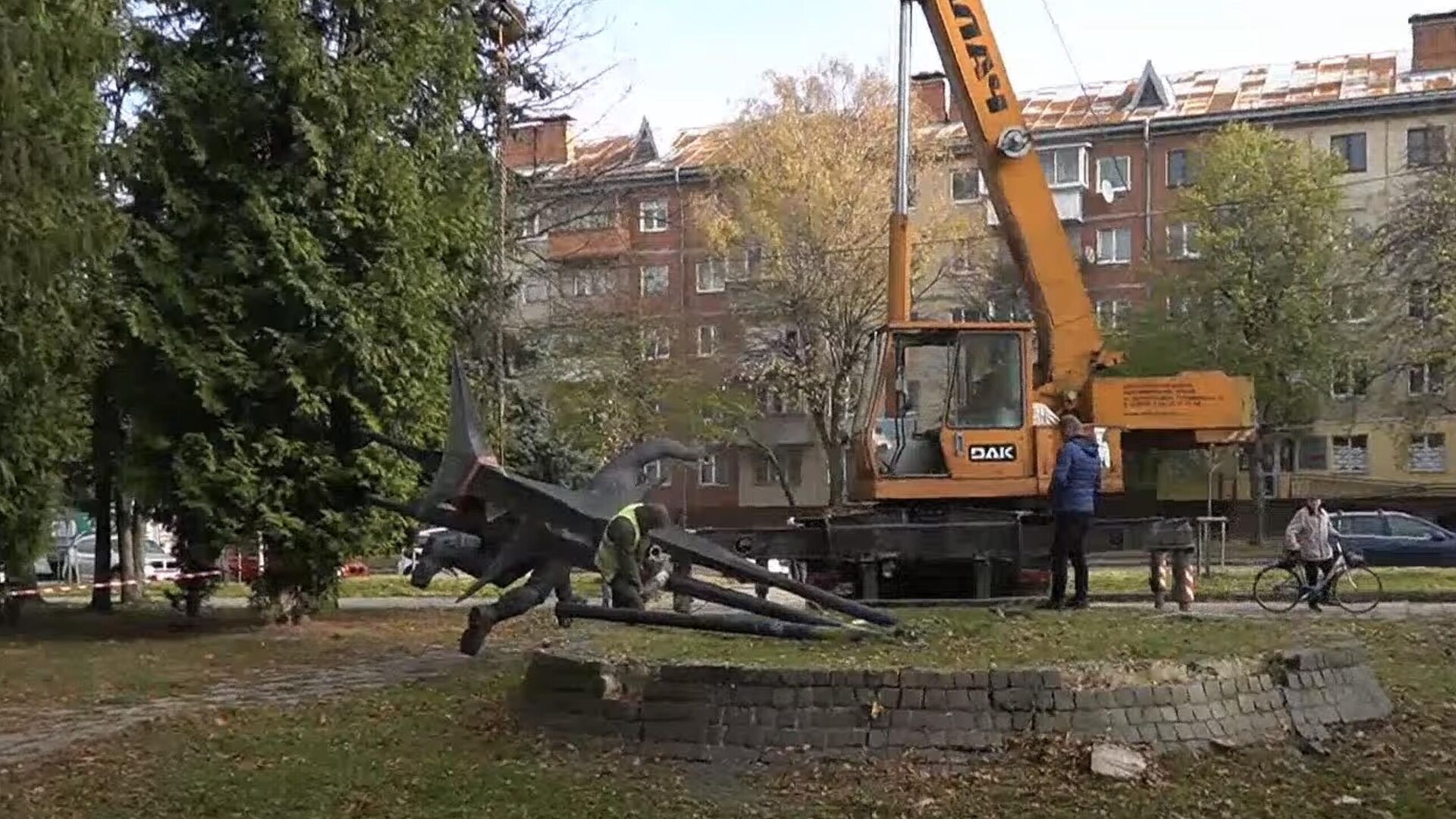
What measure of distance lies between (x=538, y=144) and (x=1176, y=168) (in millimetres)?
28964

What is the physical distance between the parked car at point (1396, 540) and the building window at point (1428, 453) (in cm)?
2085

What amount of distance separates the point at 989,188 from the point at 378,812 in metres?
12.8

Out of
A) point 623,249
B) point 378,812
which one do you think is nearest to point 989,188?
point 378,812

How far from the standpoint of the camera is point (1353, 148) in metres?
54.0

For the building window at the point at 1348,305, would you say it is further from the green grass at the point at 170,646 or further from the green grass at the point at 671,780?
the green grass at the point at 671,780

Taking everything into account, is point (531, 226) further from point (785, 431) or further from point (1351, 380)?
point (785, 431)

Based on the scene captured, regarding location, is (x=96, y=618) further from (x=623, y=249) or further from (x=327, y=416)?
(x=623, y=249)

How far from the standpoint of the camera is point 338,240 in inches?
808

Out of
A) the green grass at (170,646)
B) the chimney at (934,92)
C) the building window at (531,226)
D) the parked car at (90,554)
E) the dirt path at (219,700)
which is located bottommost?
the parked car at (90,554)

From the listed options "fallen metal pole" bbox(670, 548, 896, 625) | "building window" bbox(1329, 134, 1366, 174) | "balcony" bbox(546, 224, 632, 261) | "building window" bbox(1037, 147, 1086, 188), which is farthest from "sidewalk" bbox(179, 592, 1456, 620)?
"building window" bbox(1329, 134, 1366, 174)

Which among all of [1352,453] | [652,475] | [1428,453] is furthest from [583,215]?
[1428,453]

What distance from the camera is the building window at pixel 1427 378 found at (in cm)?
4622

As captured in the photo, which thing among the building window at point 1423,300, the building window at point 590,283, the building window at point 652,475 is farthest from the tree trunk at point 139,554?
the building window at point 1423,300

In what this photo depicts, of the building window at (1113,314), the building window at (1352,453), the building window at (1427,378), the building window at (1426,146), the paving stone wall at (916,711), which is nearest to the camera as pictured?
the paving stone wall at (916,711)
